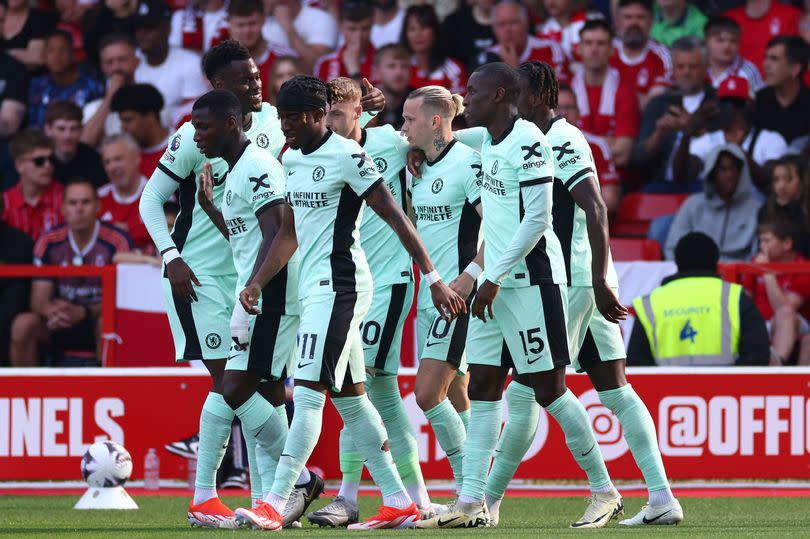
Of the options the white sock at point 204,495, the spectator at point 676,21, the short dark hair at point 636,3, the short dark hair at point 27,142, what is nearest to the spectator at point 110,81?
the short dark hair at point 27,142

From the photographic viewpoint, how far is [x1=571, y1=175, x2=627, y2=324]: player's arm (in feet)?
23.9

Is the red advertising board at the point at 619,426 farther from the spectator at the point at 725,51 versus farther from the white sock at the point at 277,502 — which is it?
the spectator at the point at 725,51

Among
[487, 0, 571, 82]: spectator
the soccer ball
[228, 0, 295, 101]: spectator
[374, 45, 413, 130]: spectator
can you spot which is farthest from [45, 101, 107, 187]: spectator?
the soccer ball

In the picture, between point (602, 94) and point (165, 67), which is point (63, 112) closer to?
point (165, 67)

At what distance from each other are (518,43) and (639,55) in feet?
3.84

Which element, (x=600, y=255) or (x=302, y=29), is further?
(x=302, y=29)

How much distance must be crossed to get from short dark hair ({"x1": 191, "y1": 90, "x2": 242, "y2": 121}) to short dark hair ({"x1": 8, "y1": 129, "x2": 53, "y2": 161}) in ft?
21.9

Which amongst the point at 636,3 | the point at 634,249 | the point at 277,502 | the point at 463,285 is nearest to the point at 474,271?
the point at 463,285

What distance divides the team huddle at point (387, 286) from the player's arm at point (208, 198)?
0.02 m

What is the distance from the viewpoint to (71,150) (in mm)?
14094

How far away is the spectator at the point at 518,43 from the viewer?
1441 cm

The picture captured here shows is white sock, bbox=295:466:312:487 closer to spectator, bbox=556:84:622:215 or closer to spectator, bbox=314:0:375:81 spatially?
spectator, bbox=556:84:622:215

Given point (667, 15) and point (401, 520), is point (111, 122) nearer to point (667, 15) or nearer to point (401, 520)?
point (667, 15)

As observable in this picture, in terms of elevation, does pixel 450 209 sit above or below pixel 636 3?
below
